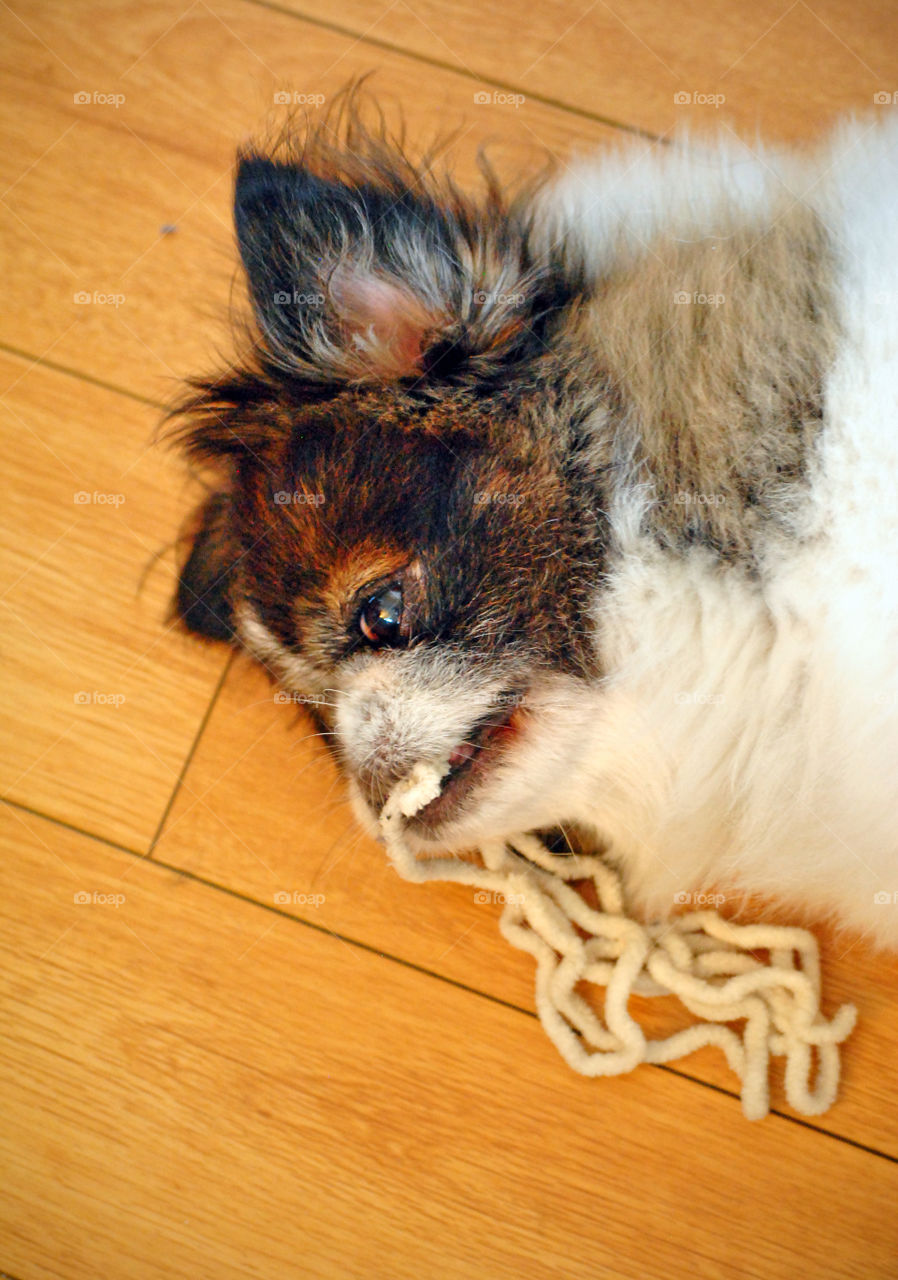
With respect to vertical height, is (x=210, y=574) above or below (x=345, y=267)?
below

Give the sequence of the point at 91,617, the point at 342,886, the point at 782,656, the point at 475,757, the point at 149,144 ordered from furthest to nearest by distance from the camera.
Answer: the point at 149,144, the point at 91,617, the point at 342,886, the point at 475,757, the point at 782,656

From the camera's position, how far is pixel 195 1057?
5.69 ft

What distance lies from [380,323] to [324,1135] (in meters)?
1.34

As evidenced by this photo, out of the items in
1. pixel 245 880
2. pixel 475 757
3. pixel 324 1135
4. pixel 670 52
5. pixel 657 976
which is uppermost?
pixel 670 52

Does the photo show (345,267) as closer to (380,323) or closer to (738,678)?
(380,323)

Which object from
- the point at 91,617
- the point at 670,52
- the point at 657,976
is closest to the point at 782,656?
the point at 657,976

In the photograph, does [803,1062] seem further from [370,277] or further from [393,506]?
[370,277]

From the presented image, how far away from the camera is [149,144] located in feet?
6.61

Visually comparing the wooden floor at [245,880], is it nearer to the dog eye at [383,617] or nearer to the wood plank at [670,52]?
the wood plank at [670,52]

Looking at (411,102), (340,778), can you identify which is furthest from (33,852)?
(411,102)

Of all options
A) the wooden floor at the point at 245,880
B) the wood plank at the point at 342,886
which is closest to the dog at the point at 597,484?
the wood plank at the point at 342,886

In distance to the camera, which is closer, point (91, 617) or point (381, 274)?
point (381, 274)

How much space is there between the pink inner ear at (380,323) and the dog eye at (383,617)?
1.03 ft

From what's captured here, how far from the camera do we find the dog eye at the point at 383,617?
4.59ft
